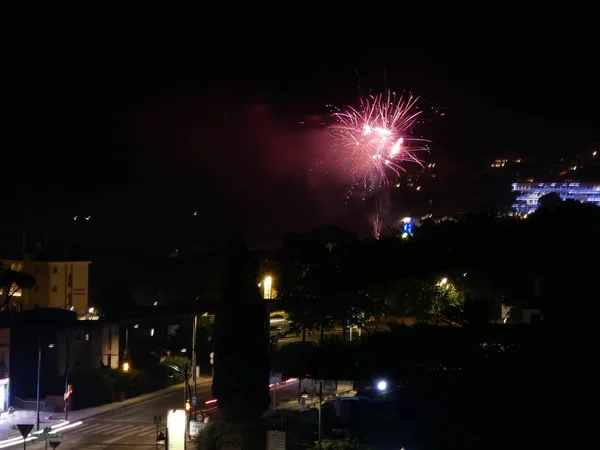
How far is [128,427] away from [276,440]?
23.8 m

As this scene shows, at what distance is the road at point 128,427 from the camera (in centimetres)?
3931

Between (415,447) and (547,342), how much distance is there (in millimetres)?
1440

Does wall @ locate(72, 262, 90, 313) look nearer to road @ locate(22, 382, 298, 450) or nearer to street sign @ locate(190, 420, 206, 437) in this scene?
road @ locate(22, 382, 298, 450)

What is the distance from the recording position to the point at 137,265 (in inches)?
4707

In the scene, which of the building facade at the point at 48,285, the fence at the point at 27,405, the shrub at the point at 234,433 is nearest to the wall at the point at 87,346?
the fence at the point at 27,405

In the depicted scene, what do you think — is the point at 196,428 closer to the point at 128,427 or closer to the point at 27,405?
the point at 128,427

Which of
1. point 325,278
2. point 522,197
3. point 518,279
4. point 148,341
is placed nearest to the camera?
point 325,278

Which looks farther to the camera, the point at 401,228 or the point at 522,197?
the point at 522,197

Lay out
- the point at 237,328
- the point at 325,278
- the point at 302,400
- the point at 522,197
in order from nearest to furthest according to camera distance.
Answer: the point at 325,278 → the point at 237,328 → the point at 302,400 → the point at 522,197

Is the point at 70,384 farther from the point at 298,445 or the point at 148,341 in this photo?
the point at 298,445

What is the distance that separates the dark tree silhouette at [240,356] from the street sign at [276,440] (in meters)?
5.02

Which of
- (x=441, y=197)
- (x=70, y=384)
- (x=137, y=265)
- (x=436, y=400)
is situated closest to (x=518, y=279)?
(x=436, y=400)

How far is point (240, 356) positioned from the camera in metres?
29.3

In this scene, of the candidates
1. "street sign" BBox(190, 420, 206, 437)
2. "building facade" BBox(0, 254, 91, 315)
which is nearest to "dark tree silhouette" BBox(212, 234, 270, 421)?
"street sign" BBox(190, 420, 206, 437)
